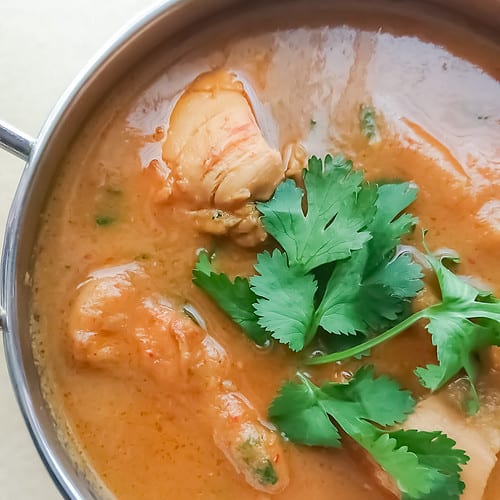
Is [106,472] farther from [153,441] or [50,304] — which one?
[50,304]

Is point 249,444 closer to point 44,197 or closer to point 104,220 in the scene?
point 104,220

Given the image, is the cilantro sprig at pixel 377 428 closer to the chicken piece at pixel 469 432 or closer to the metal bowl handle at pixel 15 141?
the chicken piece at pixel 469 432

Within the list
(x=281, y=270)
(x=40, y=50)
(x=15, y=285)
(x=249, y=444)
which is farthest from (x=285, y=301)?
(x=40, y=50)

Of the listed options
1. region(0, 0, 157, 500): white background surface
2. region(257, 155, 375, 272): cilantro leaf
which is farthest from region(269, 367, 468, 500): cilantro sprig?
region(0, 0, 157, 500): white background surface

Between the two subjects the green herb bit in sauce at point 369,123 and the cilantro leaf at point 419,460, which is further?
the green herb bit in sauce at point 369,123

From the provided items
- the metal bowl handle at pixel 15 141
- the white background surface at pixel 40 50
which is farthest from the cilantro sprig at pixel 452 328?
the white background surface at pixel 40 50

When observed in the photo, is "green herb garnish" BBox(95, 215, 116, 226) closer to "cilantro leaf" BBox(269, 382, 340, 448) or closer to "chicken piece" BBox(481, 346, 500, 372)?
"cilantro leaf" BBox(269, 382, 340, 448)

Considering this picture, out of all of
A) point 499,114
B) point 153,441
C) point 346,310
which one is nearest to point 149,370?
point 153,441
